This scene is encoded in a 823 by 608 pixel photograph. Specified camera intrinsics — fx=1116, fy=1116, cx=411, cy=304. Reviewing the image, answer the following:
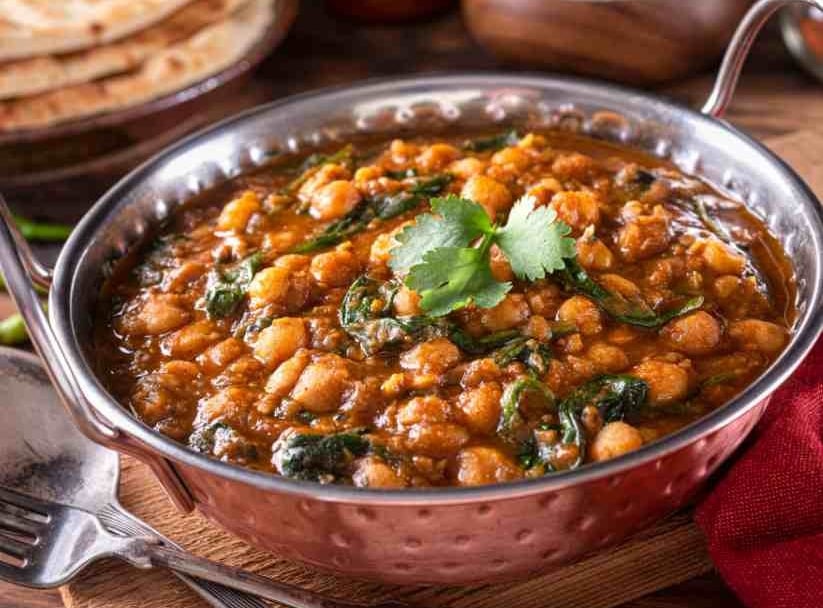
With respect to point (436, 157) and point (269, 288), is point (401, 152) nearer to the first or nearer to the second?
point (436, 157)

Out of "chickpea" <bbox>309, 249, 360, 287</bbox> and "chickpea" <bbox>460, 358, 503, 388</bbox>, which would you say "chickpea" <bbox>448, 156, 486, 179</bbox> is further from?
"chickpea" <bbox>460, 358, 503, 388</bbox>

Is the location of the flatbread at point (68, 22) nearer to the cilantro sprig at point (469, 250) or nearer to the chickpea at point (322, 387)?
the cilantro sprig at point (469, 250)

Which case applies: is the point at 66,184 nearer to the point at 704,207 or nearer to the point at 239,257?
the point at 239,257

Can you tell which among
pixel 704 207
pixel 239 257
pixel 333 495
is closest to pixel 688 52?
pixel 704 207

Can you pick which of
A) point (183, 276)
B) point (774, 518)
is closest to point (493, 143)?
point (183, 276)

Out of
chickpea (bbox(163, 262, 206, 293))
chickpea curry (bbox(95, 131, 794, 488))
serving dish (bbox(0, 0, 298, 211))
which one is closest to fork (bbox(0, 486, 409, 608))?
chickpea curry (bbox(95, 131, 794, 488))

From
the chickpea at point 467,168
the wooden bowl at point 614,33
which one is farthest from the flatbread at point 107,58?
the chickpea at point 467,168
